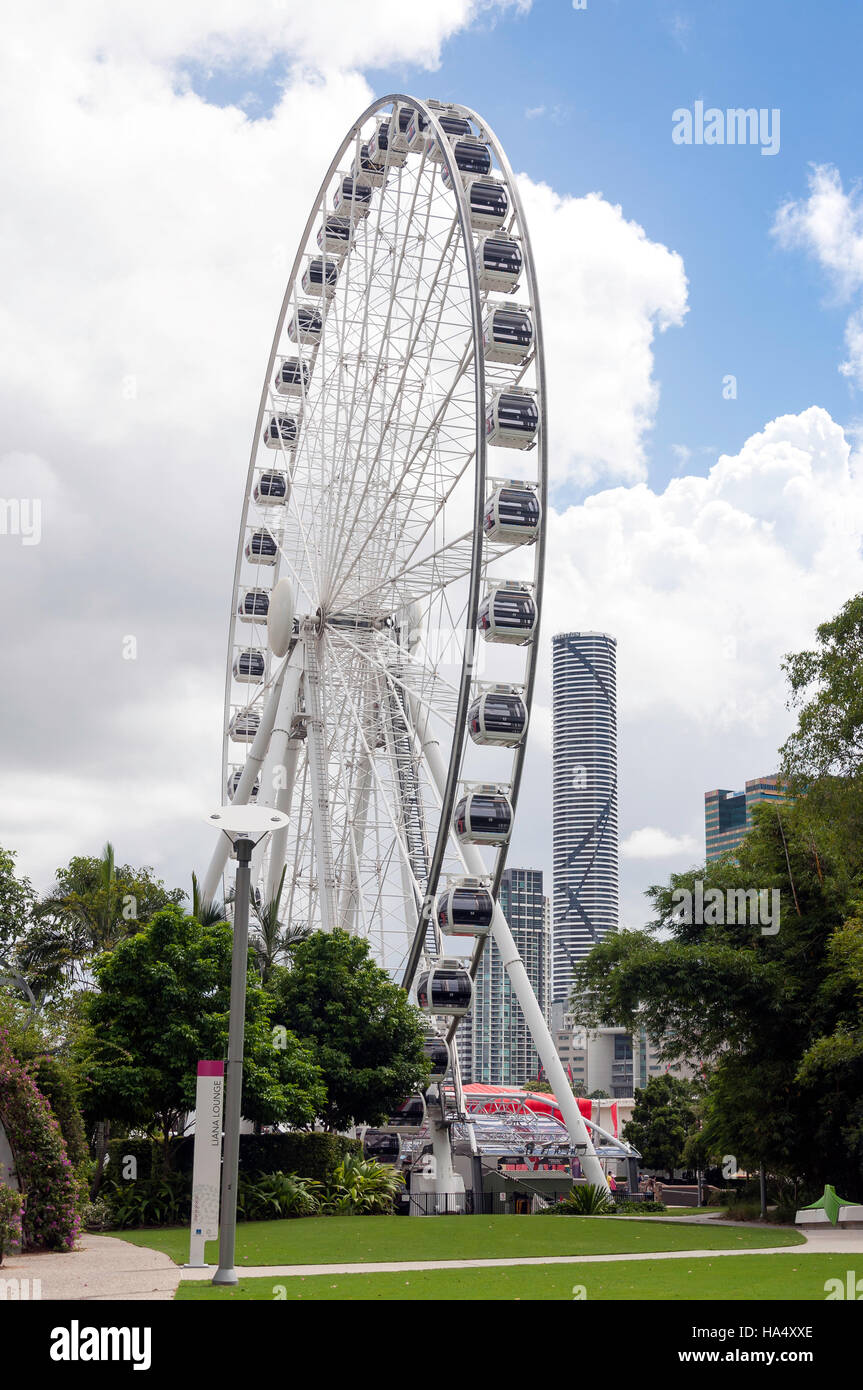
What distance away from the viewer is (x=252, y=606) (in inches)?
1932

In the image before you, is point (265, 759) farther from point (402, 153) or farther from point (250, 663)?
point (402, 153)

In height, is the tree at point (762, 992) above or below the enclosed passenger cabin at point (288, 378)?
below

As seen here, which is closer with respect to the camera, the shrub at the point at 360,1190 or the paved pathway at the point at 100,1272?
the paved pathway at the point at 100,1272

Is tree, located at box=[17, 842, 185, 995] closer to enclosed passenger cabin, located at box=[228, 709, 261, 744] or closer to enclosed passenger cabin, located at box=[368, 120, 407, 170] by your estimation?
enclosed passenger cabin, located at box=[228, 709, 261, 744]

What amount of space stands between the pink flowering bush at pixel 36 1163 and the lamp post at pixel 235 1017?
5.47 meters

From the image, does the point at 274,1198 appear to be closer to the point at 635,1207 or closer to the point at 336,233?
the point at 635,1207

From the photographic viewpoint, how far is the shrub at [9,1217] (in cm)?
1812

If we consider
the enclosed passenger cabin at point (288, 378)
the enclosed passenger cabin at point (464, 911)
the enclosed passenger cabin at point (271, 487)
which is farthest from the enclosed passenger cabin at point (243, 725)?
the enclosed passenger cabin at point (464, 911)

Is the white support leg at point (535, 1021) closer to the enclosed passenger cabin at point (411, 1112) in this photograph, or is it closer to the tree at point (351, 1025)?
the tree at point (351, 1025)

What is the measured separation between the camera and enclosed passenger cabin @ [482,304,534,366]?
33156 millimetres

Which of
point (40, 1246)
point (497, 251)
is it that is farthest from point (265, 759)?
point (40, 1246)

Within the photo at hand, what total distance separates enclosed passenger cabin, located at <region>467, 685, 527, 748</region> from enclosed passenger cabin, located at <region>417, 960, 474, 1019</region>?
607 centimetres

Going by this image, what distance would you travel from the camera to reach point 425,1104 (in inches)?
1527

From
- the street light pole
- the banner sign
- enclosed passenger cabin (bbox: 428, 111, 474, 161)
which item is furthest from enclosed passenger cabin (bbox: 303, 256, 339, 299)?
the street light pole
